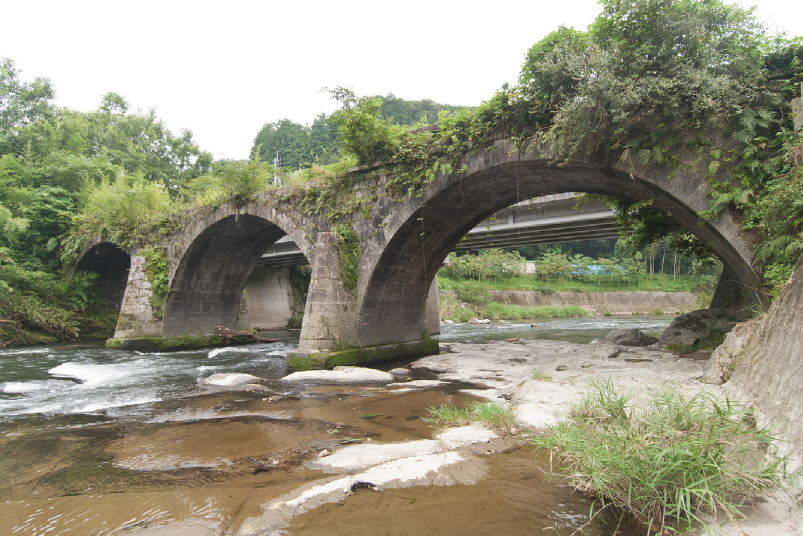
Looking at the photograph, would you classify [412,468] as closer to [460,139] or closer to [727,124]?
[727,124]

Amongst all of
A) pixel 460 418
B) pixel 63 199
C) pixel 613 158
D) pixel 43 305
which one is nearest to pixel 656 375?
pixel 460 418

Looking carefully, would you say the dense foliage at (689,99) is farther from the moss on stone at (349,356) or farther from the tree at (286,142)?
the tree at (286,142)

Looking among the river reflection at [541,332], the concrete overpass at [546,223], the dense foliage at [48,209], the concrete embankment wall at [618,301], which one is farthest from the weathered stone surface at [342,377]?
the concrete embankment wall at [618,301]

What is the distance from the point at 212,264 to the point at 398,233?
914 centimetres

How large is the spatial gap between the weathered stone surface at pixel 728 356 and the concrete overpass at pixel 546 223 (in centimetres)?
732

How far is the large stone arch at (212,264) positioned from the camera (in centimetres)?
1434

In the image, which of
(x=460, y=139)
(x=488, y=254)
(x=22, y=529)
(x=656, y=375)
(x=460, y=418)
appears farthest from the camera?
(x=488, y=254)

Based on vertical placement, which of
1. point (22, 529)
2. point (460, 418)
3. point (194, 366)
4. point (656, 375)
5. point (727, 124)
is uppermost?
point (727, 124)

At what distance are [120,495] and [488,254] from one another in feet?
121

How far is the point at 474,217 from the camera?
11.1 metres

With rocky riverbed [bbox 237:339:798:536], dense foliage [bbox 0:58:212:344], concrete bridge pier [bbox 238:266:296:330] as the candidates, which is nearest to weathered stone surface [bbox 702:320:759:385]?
rocky riverbed [bbox 237:339:798:536]

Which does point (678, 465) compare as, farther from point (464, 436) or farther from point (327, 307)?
point (327, 307)

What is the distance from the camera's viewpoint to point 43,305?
57.3ft

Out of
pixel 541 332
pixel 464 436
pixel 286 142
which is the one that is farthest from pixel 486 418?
pixel 286 142
